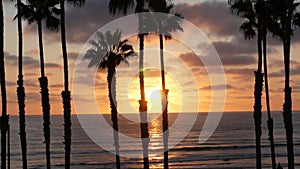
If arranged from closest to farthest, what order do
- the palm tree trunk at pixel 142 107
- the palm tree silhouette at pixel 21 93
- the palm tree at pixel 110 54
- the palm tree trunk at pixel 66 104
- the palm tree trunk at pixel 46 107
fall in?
the palm tree trunk at pixel 66 104 < the palm tree trunk at pixel 142 107 < the palm tree silhouette at pixel 21 93 < the palm tree trunk at pixel 46 107 < the palm tree at pixel 110 54

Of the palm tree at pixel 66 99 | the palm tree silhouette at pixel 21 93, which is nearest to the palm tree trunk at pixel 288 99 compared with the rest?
the palm tree at pixel 66 99

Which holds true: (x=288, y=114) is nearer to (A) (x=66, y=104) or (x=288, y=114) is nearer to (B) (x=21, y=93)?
(A) (x=66, y=104)

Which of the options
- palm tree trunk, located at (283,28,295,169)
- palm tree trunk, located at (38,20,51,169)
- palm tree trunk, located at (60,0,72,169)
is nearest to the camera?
palm tree trunk, located at (283,28,295,169)

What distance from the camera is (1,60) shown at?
98.1 ft

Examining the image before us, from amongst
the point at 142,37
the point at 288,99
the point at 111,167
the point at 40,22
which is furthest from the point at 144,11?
the point at 111,167

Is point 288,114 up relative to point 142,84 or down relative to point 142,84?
down

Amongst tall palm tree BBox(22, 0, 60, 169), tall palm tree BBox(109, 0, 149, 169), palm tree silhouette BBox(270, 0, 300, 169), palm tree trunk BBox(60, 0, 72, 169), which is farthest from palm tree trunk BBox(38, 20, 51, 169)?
palm tree silhouette BBox(270, 0, 300, 169)

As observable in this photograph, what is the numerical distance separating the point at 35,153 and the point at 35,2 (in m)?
84.0

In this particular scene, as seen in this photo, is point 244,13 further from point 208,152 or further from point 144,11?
point 208,152

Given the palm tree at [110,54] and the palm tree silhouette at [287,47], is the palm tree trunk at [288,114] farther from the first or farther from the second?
the palm tree at [110,54]

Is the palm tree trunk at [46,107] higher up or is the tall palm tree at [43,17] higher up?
the tall palm tree at [43,17]

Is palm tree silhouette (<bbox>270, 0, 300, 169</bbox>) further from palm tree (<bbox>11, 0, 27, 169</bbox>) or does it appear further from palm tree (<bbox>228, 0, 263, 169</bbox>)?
palm tree (<bbox>11, 0, 27, 169</bbox>)

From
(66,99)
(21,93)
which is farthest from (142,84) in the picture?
(21,93)

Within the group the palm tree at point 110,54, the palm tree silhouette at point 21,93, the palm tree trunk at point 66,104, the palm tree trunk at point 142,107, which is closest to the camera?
the palm tree trunk at point 66,104
